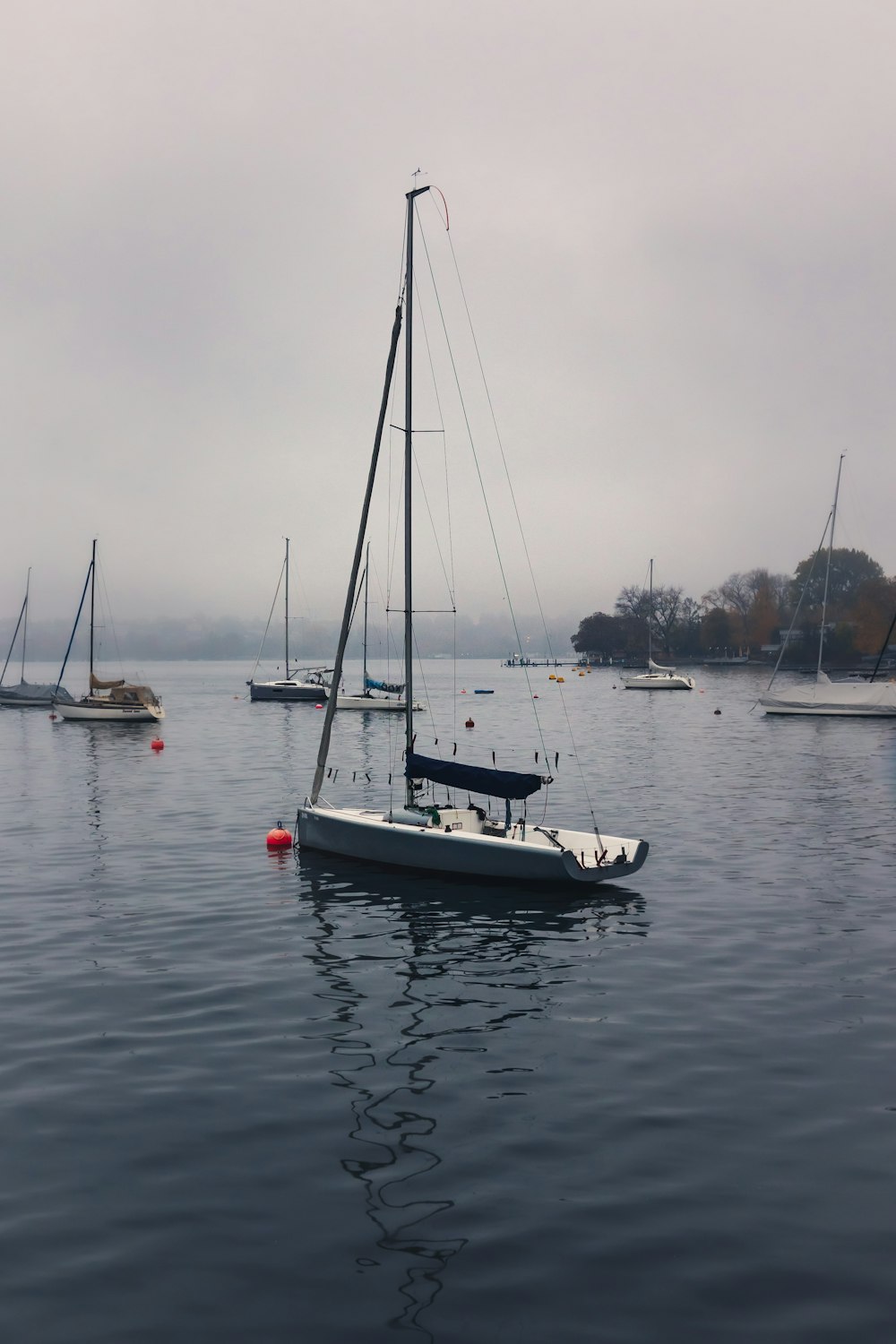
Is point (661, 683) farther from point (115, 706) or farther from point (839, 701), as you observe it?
A: point (115, 706)

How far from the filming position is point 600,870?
854 inches

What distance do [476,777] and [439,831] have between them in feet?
4.98

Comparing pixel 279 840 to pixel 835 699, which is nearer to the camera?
pixel 279 840

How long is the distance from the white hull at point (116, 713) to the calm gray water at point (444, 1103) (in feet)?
171

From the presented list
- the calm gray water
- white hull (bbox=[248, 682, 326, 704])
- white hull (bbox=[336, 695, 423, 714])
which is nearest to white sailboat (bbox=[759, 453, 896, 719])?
white hull (bbox=[336, 695, 423, 714])

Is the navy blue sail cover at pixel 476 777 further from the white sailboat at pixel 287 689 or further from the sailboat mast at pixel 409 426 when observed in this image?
the white sailboat at pixel 287 689

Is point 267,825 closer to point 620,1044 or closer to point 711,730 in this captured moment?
point 620,1044

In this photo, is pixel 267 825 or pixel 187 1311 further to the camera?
pixel 267 825

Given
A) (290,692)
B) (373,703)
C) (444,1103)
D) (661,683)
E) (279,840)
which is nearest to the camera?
(444,1103)

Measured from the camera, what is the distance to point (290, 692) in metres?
108

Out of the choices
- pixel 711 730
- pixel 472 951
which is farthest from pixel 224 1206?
pixel 711 730

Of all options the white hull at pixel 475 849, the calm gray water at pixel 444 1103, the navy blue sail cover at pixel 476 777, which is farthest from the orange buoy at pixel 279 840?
the navy blue sail cover at pixel 476 777

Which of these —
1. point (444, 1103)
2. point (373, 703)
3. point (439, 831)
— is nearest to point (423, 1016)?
point (444, 1103)

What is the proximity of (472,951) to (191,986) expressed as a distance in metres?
4.92
